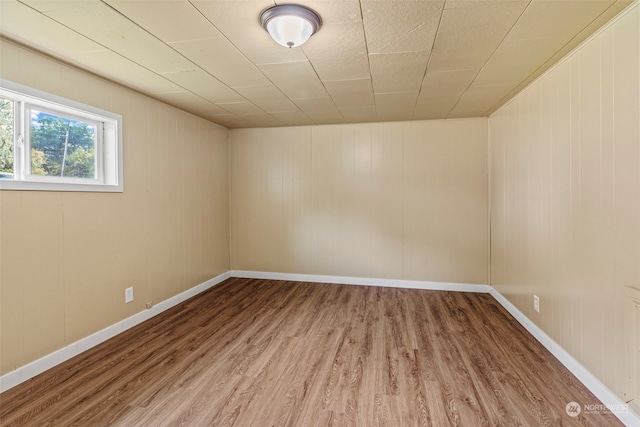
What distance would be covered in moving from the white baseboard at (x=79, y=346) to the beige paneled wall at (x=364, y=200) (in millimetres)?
1511

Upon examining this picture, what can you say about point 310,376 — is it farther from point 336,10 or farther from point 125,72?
point 125,72

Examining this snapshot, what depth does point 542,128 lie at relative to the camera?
2512 millimetres

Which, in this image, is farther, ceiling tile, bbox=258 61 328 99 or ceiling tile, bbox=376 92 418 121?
ceiling tile, bbox=376 92 418 121

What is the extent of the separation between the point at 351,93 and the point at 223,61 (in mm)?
1295

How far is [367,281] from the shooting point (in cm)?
426

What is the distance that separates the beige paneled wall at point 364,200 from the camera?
3.94m

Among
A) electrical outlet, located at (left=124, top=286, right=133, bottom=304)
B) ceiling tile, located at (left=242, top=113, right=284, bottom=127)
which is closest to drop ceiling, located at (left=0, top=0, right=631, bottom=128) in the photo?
ceiling tile, located at (left=242, top=113, right=284, bottom=127)

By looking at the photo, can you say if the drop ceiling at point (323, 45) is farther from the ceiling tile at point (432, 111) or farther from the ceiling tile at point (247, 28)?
the ceiling tile at point (432, 111)

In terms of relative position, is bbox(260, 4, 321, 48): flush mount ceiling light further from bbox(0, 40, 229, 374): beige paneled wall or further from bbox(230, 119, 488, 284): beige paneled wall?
bbox(230, 119, 488, 284): beige paneled wall

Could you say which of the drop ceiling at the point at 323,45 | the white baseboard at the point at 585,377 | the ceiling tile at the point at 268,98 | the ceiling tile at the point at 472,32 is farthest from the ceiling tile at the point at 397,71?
the white baseboard at the point at 585,377

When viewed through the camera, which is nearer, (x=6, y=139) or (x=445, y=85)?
(x=6, y=139)

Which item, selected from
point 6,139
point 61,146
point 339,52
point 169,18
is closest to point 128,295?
point 61,146

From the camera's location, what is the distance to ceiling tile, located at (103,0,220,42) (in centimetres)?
155

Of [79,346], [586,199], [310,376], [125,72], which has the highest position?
[125,72]
